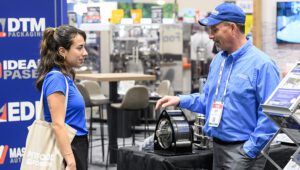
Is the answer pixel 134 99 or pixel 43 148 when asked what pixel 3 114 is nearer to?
pixel 43 148

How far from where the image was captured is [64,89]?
326cm

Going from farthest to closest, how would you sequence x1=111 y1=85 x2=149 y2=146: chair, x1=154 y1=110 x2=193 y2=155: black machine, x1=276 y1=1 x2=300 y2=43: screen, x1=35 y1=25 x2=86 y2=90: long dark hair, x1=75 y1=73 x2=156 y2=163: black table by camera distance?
1. x1=111 y1=85 x2=149 y2=146: chair
2. x1=75 y1=73 x2=156 y2=163: black table
3. x1=276 y1=1 x2=300 y2=43: screen
4. x1=154 y1=110 x2=193 y2=155: black machine
5. x1=35 y1=25 x2=86 y2=90: long dark hair

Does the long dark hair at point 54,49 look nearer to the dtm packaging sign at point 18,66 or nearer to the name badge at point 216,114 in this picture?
the name badge at point 216,114

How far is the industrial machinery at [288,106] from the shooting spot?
8.55ft

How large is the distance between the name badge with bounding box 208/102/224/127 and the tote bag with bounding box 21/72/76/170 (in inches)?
31.4

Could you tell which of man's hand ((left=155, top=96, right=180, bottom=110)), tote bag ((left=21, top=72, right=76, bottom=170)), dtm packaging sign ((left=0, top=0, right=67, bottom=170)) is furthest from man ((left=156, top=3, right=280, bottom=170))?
dtm packaging sign ((left=0, top=0, right=67, bottom=170))

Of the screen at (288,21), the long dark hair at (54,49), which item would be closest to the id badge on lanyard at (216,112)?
the long dark hair at (54,49)

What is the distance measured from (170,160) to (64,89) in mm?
790

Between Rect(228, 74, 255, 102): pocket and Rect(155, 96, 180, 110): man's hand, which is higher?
Rect(228, 74, 255, 102): pocket

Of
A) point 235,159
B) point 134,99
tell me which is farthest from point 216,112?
point 134,99

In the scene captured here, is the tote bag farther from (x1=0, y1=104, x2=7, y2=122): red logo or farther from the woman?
(x1=0, y1=104, x2=7, y2=122): red logo

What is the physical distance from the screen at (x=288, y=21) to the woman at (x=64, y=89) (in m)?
2.76

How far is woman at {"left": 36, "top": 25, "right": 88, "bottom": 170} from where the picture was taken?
324 centimetres

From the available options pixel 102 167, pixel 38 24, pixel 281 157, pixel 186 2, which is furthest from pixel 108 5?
pixel 281 157
